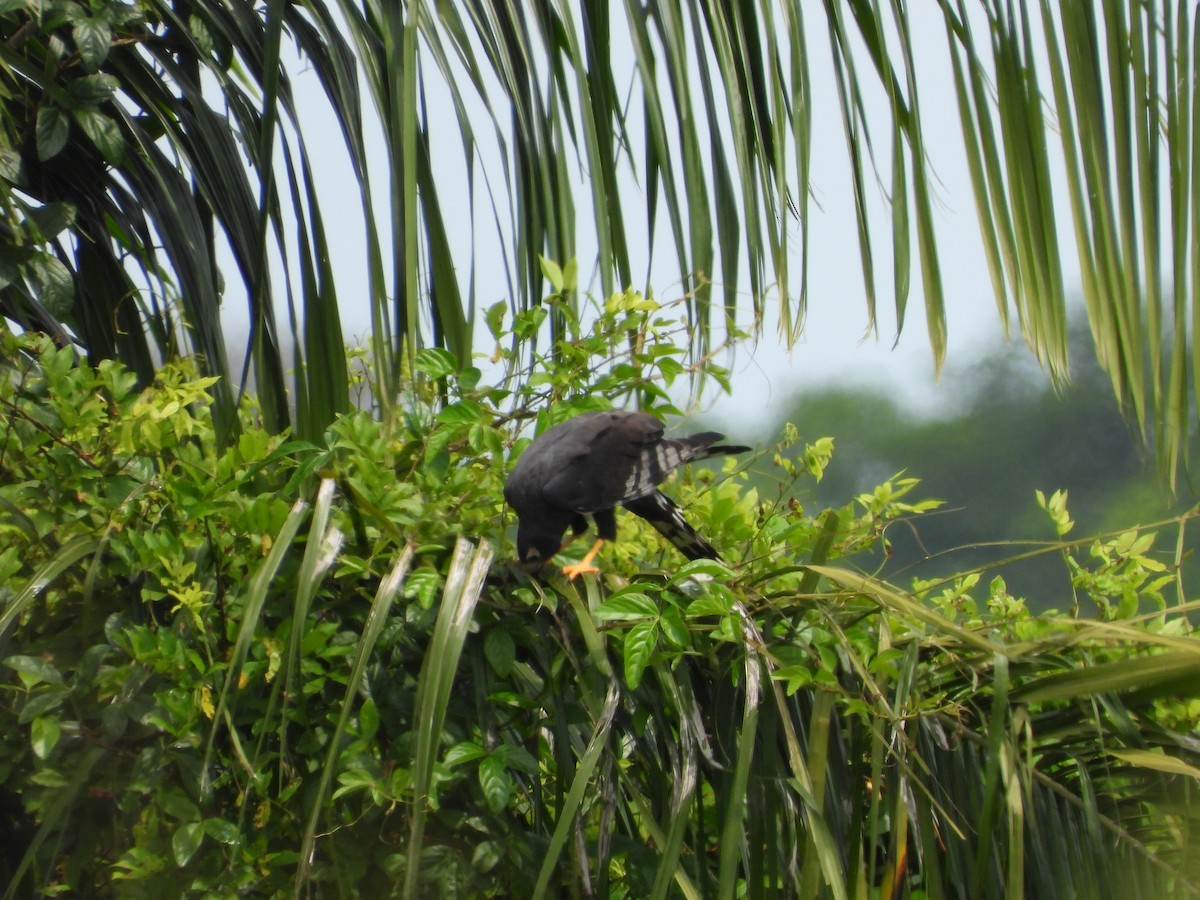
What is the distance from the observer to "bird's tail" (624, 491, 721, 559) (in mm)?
2182

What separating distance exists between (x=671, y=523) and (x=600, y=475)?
0.18 meters

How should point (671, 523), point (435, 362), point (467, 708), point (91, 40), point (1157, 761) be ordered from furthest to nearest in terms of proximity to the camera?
1. point (671, 523)
2. point (91, 40)
3. point (435, 362)
4. point (467, 708)
5. point (1157, 761)

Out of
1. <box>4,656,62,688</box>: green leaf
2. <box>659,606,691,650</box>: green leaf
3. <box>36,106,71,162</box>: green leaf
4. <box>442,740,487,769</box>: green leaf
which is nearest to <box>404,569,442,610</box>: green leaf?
<box>442,740,487,769</box>: green leaf

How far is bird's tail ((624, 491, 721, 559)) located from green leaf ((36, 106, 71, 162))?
52.5 inches

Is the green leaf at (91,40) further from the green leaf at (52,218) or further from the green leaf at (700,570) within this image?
the green leaf at (700,570)

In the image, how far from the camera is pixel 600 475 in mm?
2332

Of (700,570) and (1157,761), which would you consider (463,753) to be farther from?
(1157,761)

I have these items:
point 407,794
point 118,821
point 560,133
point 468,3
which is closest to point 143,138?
point 468,3

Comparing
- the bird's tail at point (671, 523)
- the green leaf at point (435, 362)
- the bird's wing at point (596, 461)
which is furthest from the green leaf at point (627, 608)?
the bird's wing at point (596, 461)

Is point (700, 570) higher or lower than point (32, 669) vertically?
higher

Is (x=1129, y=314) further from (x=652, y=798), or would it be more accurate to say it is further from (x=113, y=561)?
(x=113, y=561)

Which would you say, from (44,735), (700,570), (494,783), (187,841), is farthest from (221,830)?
(700,570)

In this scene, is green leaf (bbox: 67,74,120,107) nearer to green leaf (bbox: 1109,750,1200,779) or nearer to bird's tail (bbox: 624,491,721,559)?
bird's tail (bbox: 624,491,721,559)

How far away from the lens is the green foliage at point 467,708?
4.63ft
